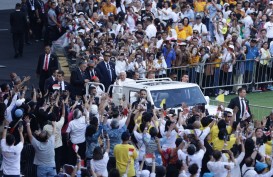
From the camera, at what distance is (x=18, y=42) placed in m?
34.8

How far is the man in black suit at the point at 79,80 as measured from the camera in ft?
89.7

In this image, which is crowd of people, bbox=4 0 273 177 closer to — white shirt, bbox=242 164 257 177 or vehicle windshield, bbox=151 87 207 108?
white shirt, bbox=242 164 257 177

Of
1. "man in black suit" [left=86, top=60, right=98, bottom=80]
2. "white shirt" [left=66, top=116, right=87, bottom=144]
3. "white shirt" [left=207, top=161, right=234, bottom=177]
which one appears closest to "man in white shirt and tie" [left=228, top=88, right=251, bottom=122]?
"man in black suit" [left=86, top=60, right=98, bottom=80]

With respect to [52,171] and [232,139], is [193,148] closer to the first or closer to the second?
[232,139]

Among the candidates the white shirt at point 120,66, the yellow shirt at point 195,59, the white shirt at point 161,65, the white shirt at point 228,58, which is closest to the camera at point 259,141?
the white shirt at point 120,66

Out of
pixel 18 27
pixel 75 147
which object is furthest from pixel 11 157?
pixel 18 27

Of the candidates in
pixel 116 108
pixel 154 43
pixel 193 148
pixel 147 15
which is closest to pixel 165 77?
pixel 154 43

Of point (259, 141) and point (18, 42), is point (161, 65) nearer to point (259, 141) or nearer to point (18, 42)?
point (18, 42)

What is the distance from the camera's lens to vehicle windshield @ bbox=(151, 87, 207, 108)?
25.7 metres

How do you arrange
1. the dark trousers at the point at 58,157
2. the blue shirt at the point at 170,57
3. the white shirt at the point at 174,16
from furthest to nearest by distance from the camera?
the white shirt at the point at 174,16
the blue shirt at the point at 170,57
the dark trousers at the point at 58,157

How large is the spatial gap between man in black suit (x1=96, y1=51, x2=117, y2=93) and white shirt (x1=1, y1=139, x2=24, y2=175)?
293 inches

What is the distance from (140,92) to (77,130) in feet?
9.32

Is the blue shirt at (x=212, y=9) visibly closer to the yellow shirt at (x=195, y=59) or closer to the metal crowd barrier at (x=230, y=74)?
the metal crowd barrier at (x=230, y=74)

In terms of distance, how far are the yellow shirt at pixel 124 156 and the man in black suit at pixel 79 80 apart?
6.43 metres
